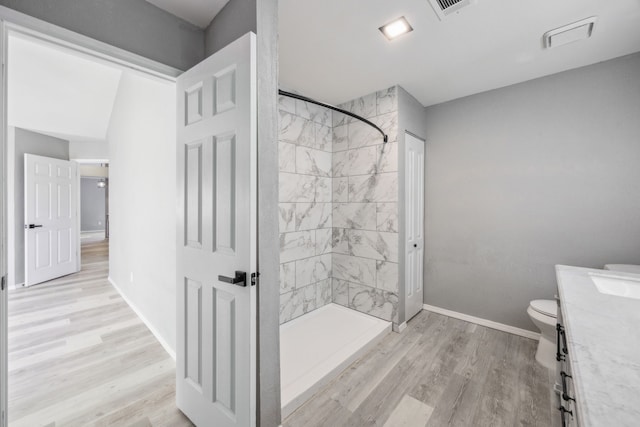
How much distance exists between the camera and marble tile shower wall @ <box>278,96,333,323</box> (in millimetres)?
2795

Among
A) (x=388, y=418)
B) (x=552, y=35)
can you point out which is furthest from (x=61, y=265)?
(x=552, y=35)

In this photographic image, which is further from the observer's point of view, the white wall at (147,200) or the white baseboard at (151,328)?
the white baseboard at (151,328)

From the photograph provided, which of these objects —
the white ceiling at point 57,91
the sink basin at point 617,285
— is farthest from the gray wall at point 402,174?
the white ceiling at point 57,91

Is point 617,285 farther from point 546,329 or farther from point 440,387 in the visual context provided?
point 440,387

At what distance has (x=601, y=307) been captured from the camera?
1.05m

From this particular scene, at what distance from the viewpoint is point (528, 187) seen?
2553mm

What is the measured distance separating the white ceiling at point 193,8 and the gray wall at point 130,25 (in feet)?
0.12

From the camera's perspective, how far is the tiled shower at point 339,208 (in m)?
2.76

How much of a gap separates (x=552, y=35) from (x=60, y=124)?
6.57 metres

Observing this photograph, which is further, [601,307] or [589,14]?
[589,14]

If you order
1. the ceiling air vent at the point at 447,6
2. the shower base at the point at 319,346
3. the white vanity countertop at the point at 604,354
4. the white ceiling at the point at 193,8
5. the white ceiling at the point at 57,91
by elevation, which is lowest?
the shower base at the point at 319,346

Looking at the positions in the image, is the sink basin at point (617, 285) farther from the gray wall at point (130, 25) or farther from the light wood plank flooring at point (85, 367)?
the gray wall at point (130, 25)

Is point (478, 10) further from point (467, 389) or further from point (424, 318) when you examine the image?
point (424, 318)

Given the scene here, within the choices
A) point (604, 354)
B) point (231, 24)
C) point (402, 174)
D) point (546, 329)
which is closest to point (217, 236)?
point (231, 24)
